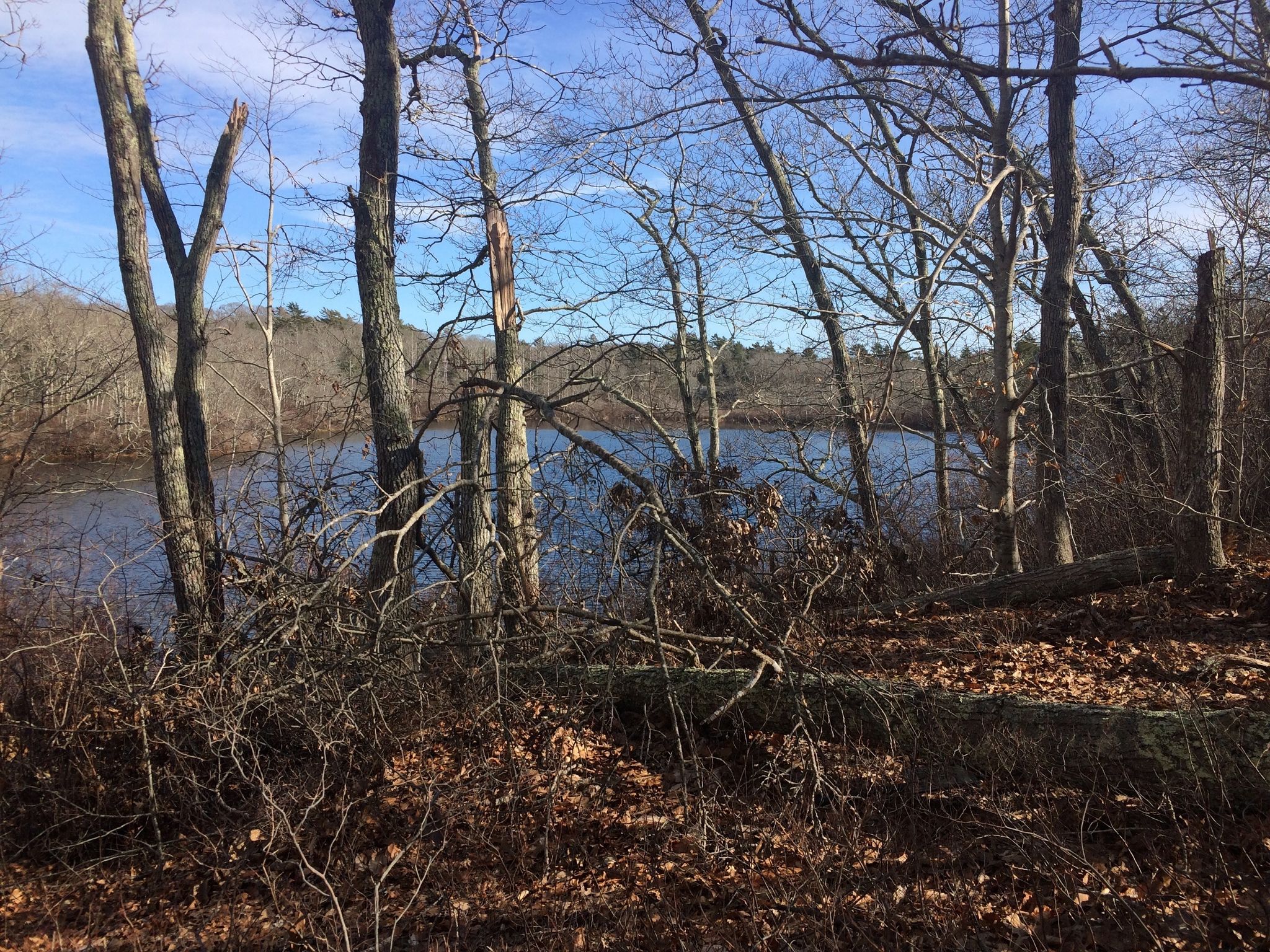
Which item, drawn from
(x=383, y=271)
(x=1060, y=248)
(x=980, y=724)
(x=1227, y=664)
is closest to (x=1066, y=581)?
(x=1227, y=664)

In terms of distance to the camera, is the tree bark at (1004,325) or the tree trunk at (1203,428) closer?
the tree trunk at (1203,428)

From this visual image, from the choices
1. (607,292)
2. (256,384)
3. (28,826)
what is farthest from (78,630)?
(256,384)

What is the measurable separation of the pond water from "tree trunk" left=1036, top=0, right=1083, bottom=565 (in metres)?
1.29

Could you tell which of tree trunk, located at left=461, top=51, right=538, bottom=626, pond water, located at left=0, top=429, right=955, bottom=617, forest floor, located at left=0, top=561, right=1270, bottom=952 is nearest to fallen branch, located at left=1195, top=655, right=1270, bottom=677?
forest floor, located at left=0, top=561, right=1270, bottom=952

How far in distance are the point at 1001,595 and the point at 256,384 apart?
106ft

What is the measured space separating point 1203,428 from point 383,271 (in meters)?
7.02

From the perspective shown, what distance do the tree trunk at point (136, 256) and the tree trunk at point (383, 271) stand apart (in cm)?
402

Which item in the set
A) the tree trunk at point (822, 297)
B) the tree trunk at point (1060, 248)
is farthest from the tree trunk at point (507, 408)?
the tree trunk at point (1060, 248)

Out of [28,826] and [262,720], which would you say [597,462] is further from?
[28,826]

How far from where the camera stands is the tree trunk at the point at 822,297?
8461 millimetres

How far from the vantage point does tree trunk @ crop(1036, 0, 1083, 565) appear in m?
7.14

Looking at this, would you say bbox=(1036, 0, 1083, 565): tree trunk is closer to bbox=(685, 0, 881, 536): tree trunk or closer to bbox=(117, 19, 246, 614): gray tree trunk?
bbox=(685, 0, 881, 536): tree trunk

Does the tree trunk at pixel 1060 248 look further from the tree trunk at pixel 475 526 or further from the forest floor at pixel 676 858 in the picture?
the tree trunk at pixel 475 526

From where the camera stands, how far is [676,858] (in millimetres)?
3953
